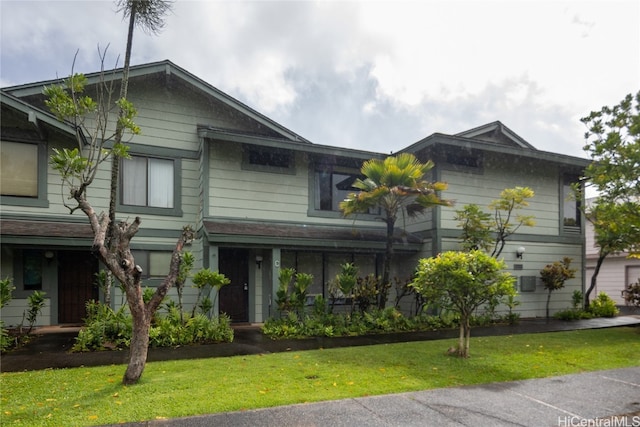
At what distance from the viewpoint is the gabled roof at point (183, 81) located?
1090 cm

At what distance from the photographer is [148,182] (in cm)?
1181

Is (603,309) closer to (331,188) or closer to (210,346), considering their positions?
(331,188)

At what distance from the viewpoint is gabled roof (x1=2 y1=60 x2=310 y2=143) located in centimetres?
1090

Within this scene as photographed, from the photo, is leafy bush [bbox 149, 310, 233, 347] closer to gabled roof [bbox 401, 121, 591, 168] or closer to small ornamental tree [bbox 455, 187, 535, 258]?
small ornamental tree [bbox 455, 187, 535, 258]

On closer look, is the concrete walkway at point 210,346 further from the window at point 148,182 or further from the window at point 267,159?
the window at point 267,159

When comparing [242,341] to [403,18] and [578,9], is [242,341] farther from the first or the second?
[578,9]

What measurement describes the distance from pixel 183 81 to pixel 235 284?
627 cm

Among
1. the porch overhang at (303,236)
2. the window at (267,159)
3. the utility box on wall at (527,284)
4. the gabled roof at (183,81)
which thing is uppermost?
the gabled roof at (183,81)

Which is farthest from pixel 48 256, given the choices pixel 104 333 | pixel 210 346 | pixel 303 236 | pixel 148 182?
pixel 303 236

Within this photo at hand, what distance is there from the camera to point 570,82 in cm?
1087

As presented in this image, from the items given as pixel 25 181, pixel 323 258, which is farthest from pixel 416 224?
pixel 25 181

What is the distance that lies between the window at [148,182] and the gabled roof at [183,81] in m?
2.34

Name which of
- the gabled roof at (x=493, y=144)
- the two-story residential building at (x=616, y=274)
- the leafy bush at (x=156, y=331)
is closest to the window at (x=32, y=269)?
the leafy bush at (x=156, y=331)

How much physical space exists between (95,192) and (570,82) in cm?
1318
